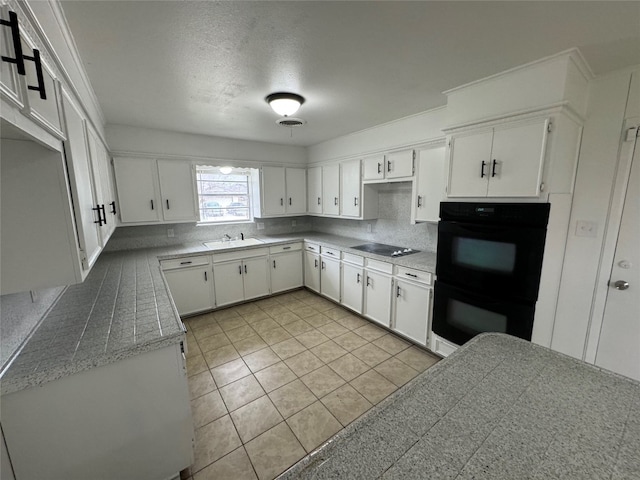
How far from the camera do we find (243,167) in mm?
4070

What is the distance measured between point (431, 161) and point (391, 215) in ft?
3.32

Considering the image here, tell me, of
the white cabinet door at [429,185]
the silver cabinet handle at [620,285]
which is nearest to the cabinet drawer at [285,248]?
the white cabinet door at [429,185]

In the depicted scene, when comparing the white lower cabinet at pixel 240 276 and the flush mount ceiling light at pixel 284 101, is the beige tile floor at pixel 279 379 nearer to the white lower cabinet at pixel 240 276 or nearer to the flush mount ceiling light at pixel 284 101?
the white lower cabinet at pixel 240 276

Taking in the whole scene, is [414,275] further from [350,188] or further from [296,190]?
[296,190]

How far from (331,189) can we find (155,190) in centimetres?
243

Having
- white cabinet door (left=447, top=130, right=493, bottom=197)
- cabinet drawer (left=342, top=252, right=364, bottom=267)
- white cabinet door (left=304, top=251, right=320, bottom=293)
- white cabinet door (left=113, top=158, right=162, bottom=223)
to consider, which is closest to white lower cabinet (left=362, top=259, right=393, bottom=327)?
cabinet drawer (left=342, top=252, right=364, bottom=267)

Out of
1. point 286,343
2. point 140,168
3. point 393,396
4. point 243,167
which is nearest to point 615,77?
point 393,396

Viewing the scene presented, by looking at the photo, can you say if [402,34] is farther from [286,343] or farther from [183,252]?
[183,252]

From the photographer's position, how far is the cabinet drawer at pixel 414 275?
2.57 m

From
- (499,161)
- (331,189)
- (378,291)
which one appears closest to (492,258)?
(499,161)

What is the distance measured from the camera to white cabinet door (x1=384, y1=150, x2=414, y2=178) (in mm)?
2918

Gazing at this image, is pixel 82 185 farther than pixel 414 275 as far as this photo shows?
No

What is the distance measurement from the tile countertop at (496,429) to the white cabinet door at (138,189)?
3.63 meters

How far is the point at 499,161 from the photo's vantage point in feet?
6.34
